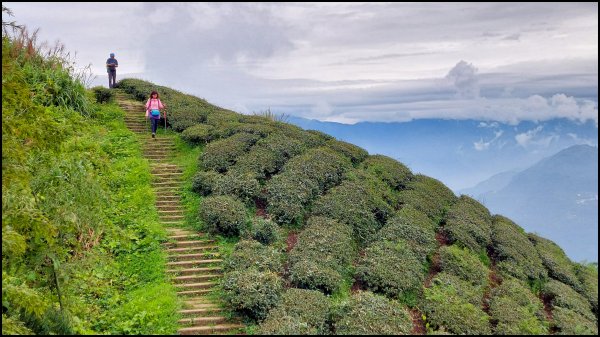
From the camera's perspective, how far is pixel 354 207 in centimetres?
1549

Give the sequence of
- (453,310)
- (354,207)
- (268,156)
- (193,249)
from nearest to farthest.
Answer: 1. (453,310)
2. (193,249)
3. (354,207)
4. (268,156)

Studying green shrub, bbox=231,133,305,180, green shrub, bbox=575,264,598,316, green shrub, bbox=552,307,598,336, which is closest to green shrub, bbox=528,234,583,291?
green shrub, bbox=575,264,598,316

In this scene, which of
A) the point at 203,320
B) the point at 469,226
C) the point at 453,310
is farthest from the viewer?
the point at 469,226

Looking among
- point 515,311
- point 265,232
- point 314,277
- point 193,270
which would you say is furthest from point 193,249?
point 515,311

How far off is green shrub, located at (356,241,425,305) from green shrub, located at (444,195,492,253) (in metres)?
2.45

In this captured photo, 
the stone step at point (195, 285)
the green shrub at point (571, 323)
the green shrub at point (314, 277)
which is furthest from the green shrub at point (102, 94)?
the green shrub at point (571, 323)

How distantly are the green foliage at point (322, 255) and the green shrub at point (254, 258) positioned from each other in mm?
407

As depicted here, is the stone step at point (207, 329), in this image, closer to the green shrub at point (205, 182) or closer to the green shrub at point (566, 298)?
the green shrub at point (205, 182)

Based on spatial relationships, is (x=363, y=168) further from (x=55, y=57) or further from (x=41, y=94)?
(x=55, y=57)

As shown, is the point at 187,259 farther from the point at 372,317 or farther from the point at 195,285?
the point at 372,317

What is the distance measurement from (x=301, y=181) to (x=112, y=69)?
57.1ft

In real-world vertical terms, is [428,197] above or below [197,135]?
below

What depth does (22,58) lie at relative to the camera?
19.6 m

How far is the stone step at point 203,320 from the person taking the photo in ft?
34.0
